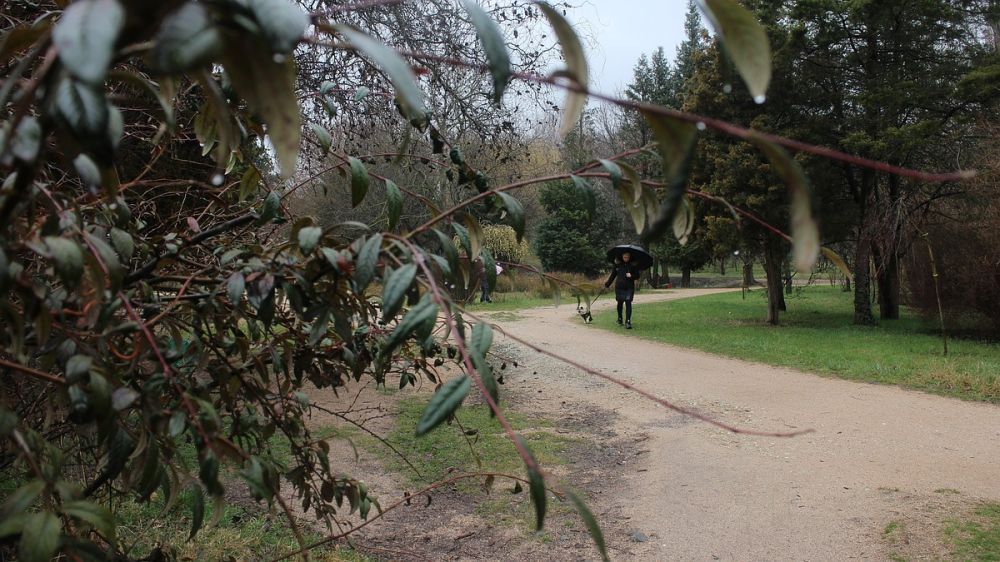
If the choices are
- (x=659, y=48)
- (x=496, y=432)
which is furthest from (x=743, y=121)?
(x=659, y=48)

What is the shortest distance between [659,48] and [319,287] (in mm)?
33621

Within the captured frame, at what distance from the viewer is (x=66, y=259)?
0.73 m

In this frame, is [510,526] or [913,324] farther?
[913,324]

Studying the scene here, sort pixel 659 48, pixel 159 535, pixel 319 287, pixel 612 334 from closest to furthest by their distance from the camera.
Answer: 1. pixel 319 287
2. pixel 159 535
3. pixel 612 334
4. pixel 659 48

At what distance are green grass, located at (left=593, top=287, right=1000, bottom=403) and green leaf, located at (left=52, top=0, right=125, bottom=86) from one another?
7771 millimetres

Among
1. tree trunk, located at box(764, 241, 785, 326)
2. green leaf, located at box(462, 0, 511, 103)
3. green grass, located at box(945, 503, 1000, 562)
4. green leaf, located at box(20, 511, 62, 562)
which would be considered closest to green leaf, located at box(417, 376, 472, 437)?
green leaf, located at box(462, 0, 511, 103)

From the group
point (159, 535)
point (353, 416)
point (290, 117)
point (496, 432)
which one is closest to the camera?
point (290, 117)

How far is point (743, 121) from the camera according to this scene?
13172mm

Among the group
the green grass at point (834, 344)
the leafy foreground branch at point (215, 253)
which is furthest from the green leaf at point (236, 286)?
the green grass at point (834, 344)

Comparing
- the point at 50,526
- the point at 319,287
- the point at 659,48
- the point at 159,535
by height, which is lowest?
the point at 159,535

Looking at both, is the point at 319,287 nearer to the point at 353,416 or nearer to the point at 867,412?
the point at 353,416

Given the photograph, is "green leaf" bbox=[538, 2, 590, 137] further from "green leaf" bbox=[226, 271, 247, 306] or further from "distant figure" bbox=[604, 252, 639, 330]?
"distant figure" bbox=[604, 252, 639, 330]

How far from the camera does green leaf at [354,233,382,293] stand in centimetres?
90

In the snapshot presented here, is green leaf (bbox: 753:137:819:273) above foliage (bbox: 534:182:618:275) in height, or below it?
below
